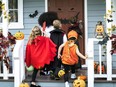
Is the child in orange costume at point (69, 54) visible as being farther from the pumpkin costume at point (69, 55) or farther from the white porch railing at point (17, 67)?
the white porch railing at point (17, 67)

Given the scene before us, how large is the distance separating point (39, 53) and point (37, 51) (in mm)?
71

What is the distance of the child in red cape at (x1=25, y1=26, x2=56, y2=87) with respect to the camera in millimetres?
8148

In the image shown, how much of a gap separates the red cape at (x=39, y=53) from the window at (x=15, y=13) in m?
2.62

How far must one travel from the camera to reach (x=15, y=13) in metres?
10.9

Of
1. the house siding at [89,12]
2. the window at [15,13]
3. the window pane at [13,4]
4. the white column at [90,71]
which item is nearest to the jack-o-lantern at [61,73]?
the white column at [90,71]

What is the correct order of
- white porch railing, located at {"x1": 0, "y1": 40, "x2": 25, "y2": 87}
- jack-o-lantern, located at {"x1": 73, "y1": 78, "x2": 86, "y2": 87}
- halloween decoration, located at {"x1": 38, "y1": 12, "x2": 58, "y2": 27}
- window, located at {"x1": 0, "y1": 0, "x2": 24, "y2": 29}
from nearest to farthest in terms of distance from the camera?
jack-o-lantern, located at {"x1": 73, "y1": 78, "x2": 86, "y2": 87}, white porch railing, located at {"x1": 0, "y1": 40, "x2": 25, "y2": 87}, halloween decoration, located at {"x1": 38, "y1": 12, "x2": 58, "y2": 27}, window, located at {"x1": 0, "y1": 0, "x2": 24, "y2": 29}

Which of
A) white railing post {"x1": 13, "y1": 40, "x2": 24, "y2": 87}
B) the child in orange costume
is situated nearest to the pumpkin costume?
the child in orange costume

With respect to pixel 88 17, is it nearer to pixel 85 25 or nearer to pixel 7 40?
pixel 85 25

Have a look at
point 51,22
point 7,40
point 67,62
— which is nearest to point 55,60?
point 67,62

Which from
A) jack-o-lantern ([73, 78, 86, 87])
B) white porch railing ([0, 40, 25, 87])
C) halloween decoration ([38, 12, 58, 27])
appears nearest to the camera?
jack-o-lantern ([73, 78, 86, 87])

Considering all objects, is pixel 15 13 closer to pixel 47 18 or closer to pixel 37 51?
pixel 47 18

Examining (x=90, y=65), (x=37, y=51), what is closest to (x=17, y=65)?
(x=37, y=51)

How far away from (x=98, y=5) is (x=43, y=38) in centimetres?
301

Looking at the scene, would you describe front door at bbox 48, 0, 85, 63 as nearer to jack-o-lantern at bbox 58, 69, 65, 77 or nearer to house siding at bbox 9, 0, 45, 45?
house siding at bbox 9, 0, 45, 45
